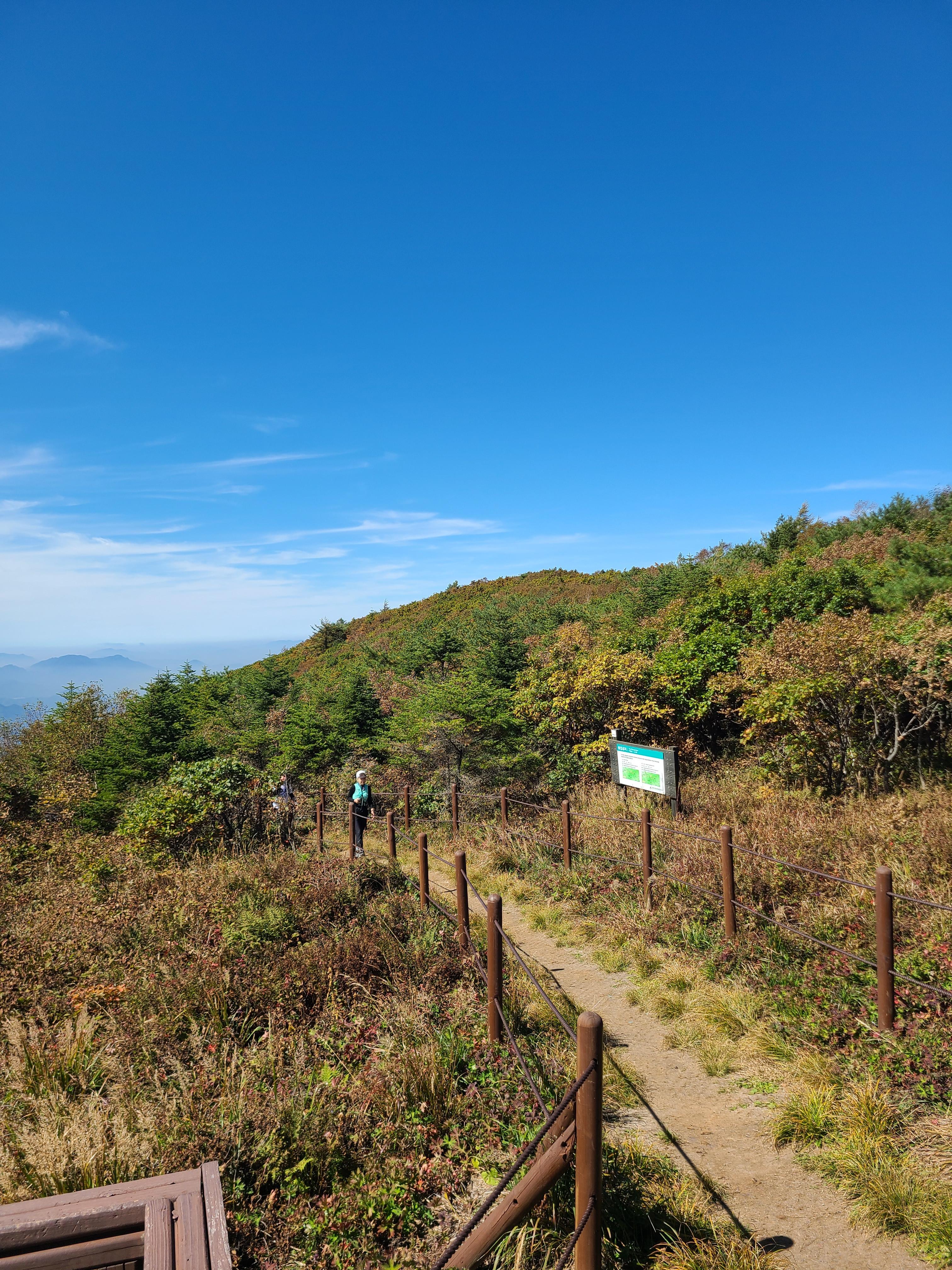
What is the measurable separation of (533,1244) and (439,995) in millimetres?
2531

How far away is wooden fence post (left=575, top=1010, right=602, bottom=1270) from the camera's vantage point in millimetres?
2750

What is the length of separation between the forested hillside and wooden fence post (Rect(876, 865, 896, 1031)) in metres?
4.43

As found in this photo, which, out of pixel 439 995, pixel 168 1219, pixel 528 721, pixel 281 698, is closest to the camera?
pixel 168 1219

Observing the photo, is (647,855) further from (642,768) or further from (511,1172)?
(511,1172)

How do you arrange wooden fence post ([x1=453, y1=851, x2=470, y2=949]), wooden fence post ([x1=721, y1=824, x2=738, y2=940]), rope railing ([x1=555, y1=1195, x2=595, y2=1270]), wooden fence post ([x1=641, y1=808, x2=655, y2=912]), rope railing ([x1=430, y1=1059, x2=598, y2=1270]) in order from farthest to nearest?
1. wooden fence post ([x1=641, y1=808, x2=655, y2=912])
2. wooden fence post ([x1=721, y1=824, x2=738, y2=940])
3. wooden fence post ([x1=453, y1=851, x2=470, y2=949])
4. rope railing ([x1=555, y1=1195, x2=595, y2=1270])
5. rope railing ([x1=430, y1=1059, x2=598, y2=1270])

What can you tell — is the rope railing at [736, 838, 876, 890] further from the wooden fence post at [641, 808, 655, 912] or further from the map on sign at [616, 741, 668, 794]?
the map on sign at [616, 741, 668, 794]

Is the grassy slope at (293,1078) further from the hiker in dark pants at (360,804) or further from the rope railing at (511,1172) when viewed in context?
the hiker in dark pants at (360,804)

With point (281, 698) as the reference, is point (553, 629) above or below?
above

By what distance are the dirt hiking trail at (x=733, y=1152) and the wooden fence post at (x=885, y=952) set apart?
1084mm

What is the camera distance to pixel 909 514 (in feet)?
76.4

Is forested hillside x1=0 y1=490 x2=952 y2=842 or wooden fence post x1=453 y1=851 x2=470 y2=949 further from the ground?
forested hillside x1=0 y1=490 x2=952 y2=842

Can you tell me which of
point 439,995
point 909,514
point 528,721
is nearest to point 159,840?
point 439,995

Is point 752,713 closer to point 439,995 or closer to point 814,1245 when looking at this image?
point 439,995

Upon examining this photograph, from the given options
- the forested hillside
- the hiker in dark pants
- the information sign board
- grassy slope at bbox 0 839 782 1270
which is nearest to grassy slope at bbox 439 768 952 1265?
the information sign board
